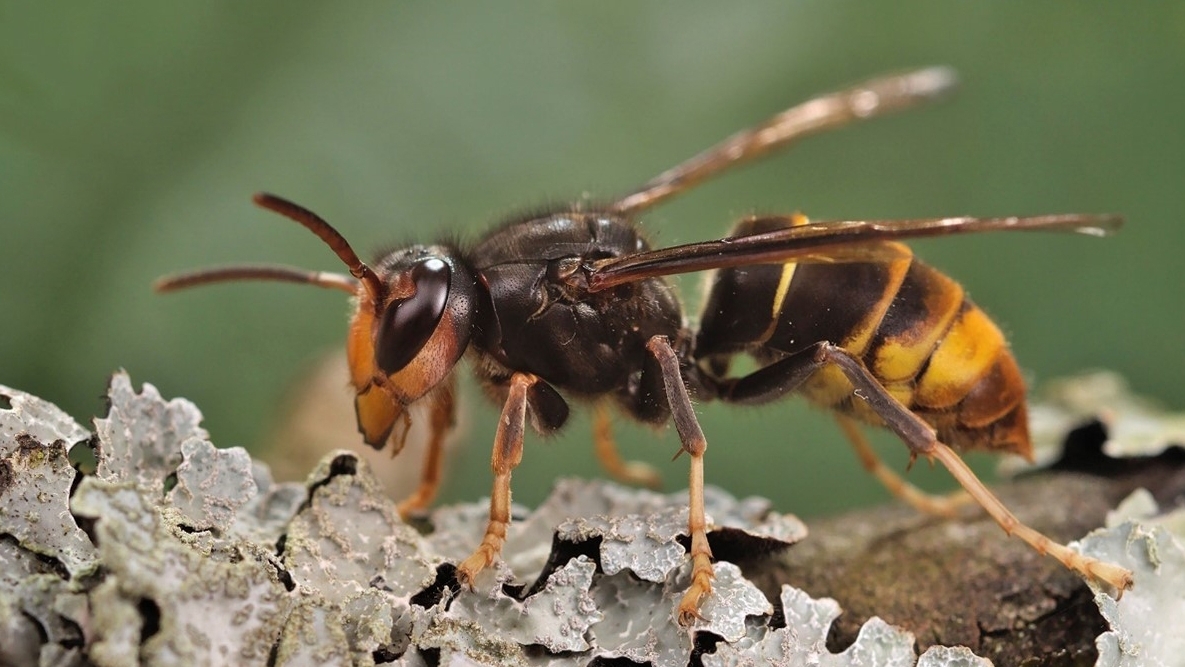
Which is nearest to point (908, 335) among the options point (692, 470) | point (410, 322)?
Answer: point (692, 470)

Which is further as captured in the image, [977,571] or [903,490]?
[903,490]

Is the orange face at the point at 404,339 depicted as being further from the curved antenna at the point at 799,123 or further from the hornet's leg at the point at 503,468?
the curved antenna at the point at 799,123

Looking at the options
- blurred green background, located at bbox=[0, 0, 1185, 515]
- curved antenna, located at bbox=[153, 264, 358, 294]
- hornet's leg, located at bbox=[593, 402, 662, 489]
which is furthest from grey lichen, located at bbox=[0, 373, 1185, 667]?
blurred green background, located at bbox=[0, 0, 1185, 515]

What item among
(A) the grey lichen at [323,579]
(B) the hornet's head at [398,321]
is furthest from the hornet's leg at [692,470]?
(B) the hornet's head at [398,321]

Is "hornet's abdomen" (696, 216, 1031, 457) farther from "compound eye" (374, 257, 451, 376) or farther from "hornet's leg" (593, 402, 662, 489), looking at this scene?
"compound eye" (374, 257, 451, 376)

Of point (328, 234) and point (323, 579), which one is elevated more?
point (328, 234)

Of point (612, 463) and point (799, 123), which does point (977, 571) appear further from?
point (799, 123)

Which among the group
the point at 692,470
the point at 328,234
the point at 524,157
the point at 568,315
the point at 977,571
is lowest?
the point at 977,571
